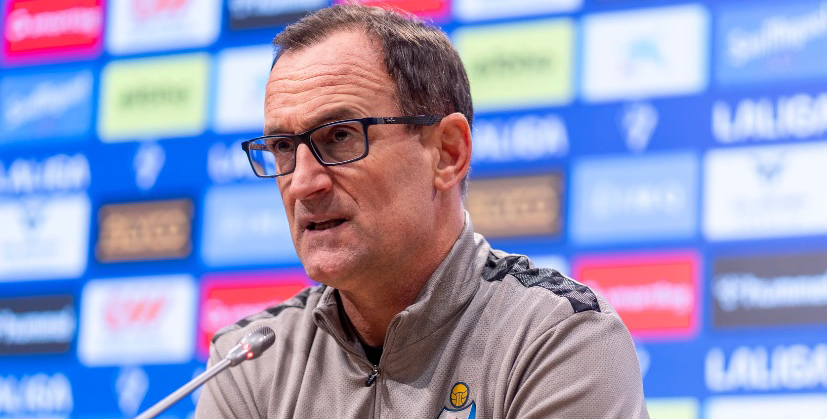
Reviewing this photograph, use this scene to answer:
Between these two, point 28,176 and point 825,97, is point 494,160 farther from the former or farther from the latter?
point 28,176

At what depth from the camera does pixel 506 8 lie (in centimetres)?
357

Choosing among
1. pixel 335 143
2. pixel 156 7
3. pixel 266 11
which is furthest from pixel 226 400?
pixel 156 7

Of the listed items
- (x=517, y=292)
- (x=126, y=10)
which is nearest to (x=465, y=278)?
(x=517, y=292)

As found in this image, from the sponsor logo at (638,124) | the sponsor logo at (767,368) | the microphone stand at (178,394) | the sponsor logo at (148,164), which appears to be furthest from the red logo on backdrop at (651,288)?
the microphone stand at (178,394)

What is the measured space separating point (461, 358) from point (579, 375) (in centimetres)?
24

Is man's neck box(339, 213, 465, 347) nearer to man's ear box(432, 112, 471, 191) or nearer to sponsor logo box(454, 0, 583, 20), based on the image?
man's ear box(432, 112, 471, 191)

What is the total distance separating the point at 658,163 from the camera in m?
3.28

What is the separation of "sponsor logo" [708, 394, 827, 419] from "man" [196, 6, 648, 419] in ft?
4.27

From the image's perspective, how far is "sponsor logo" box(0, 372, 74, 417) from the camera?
12.6 feet

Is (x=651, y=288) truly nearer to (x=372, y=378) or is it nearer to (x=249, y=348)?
(x=372, y=378)

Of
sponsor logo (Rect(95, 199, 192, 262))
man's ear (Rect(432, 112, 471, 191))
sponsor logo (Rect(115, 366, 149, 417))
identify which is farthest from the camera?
sponsor logo (Rect(95, 199, 192, 262))

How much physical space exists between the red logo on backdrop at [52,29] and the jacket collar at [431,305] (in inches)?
96.9

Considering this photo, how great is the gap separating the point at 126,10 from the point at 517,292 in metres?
2.66

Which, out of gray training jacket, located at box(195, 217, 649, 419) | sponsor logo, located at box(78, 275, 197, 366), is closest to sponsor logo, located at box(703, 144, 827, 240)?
gray training jacket, located at box(195, 217, 649, 419)
